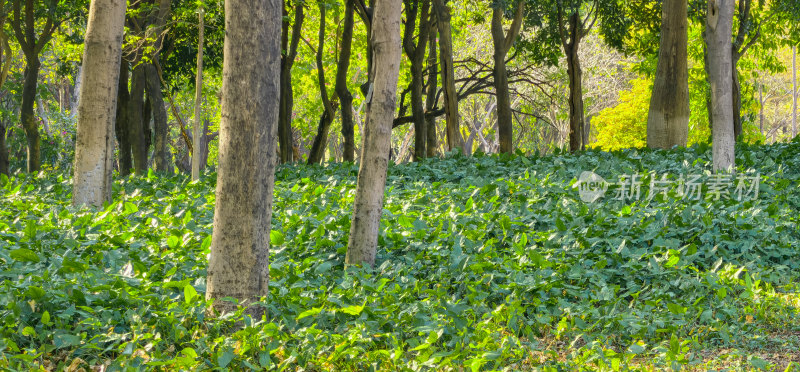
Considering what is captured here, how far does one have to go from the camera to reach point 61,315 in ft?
14.1

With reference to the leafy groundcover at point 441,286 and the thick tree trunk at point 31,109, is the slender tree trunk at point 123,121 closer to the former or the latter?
the thick tree trunk at point 31,109

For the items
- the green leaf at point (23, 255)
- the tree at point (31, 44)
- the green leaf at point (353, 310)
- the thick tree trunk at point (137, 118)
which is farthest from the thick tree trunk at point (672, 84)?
the tree at point (31, 44)

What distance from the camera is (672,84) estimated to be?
1228 cm

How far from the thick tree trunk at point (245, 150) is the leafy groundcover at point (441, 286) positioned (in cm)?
24

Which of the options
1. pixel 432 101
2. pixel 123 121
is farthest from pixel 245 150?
pixel 432 101

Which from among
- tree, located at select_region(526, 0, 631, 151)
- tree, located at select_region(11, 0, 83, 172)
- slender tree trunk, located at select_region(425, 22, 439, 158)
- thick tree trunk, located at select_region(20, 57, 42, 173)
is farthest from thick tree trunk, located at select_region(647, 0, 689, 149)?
thick tree trunk, located at select_region(20, 57, 42, 173)

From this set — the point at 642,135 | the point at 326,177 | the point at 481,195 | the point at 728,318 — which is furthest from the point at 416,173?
the point at 642,135

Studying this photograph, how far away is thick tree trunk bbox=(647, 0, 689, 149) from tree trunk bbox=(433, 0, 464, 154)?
3760mm

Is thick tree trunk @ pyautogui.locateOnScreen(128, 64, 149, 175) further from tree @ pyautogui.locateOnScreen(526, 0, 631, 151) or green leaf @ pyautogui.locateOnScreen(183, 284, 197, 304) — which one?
green leaf @ pyautogui.locateOnScreen(183, 284, 197, 304)

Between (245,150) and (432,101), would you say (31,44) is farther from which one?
(245,150)

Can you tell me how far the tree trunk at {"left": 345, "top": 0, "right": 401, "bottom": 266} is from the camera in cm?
617

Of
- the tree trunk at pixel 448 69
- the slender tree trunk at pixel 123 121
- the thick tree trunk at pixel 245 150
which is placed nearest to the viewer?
the thick tree trunk at pixel 245 150

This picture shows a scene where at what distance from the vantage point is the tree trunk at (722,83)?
9.09 metres

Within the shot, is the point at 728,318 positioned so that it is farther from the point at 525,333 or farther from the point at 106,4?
the point at 106,4
